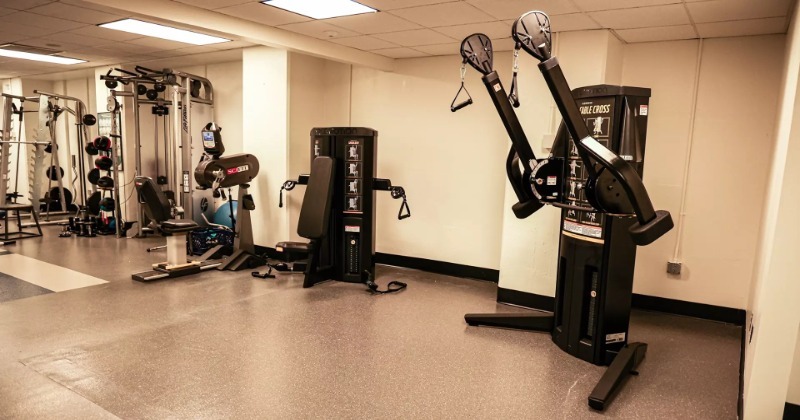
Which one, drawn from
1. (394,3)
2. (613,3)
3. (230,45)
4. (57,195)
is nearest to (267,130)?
(230,45)

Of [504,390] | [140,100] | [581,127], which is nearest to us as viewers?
[581,127]

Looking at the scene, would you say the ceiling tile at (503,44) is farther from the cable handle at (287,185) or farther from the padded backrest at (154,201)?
the padded backrest at (154,201)

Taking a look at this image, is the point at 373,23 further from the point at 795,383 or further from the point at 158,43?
the point at 795,383

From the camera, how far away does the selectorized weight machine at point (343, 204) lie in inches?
206

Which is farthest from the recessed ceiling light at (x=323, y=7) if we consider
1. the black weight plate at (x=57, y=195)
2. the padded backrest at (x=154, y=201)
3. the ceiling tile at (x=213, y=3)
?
the black weight plate at (x=57, y=195)

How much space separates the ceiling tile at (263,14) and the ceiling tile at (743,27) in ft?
11.4

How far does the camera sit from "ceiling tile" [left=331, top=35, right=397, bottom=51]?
5.11m

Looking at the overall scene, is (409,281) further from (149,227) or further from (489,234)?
(149,227)

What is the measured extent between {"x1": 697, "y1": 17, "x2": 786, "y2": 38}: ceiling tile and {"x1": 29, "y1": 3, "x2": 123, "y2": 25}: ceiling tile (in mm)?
5437

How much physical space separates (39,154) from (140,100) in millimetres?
2278

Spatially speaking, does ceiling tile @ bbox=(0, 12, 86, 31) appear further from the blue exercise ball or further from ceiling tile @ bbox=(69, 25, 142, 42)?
the blue exercise ball

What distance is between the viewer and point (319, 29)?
4.84m

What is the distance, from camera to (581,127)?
2695mm

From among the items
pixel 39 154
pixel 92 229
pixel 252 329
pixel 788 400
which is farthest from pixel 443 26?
pixel 39 154
